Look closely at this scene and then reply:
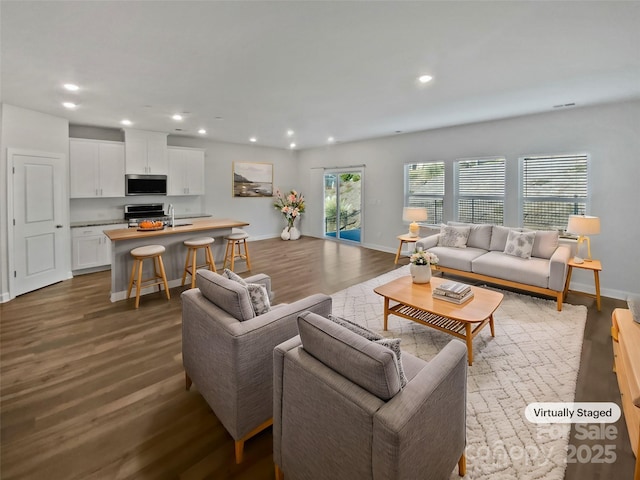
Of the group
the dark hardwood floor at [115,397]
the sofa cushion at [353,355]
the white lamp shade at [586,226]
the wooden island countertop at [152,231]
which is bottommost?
the dark hardwood floor at [115,397]

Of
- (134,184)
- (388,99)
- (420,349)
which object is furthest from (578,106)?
(134,184)

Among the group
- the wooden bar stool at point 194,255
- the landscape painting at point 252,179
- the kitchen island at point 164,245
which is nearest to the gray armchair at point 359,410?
the wooden bar stool at point 194,255

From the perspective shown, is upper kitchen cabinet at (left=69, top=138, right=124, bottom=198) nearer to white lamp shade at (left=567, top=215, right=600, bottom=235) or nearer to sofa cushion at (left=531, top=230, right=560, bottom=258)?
sofa cushion at (left=531, top=230, right=560, bottom=258)

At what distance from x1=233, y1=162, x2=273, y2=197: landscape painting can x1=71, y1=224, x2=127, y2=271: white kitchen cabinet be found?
319 centimetres

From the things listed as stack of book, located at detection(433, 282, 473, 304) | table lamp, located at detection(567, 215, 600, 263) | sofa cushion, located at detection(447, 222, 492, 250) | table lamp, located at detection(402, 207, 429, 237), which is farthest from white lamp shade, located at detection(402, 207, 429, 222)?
stack of book, located at detection(433, 282, 473, 304)

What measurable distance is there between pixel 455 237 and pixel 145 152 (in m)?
6.15

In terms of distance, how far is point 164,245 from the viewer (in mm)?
4695

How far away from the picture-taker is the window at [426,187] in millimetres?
6316

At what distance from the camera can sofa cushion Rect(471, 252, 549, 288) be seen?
398cm

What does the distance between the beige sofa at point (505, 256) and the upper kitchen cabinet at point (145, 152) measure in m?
5.41

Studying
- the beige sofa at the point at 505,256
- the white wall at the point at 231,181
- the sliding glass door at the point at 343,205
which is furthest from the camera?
the sliding glass door at the point at 343,205

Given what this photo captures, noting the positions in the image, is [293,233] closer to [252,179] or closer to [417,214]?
[252,179]

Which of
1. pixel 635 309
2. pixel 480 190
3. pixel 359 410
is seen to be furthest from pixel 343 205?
pixel 359 410

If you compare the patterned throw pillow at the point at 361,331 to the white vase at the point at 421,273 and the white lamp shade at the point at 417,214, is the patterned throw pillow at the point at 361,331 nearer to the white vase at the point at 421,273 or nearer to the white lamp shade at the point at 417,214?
the white vase at the point at 421,273
